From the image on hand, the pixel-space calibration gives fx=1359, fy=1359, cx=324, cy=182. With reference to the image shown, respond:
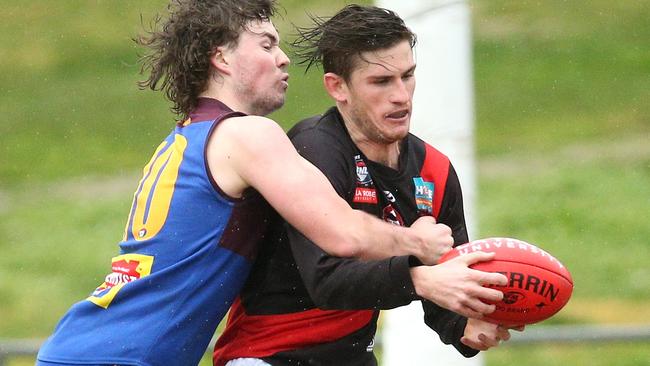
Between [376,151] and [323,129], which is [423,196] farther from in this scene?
[323,129]

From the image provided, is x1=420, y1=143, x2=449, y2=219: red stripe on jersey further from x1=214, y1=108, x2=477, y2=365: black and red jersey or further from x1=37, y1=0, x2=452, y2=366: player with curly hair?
x1=37, y1=0, x2=452, y2=366: player with curly hair

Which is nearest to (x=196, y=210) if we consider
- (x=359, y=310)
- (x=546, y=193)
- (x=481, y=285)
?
(x=359, y=310)

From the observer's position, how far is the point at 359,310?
5.17 metres

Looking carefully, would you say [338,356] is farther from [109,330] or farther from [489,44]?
[489,44]

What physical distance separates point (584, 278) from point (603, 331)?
649 cm

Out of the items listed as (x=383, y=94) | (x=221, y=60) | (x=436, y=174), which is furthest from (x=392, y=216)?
(x=221, y=60)

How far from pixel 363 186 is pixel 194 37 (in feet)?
3.28

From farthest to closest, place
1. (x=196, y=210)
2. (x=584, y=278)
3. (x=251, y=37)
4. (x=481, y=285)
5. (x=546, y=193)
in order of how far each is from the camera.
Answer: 1. (x=546, y=193)
2. (x=584, y=278)
3. (x=251, y=37)
4. (x=196, y=210)
5. (x=481, y=285)

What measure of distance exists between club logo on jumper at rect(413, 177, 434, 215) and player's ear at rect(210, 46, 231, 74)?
2.88ft

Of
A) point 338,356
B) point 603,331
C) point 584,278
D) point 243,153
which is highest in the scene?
point 243,153

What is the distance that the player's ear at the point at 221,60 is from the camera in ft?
17.9

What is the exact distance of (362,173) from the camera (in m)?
5.20

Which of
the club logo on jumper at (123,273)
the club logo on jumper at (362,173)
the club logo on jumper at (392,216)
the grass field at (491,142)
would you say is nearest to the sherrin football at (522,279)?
the club logo on jumper at (392,216)

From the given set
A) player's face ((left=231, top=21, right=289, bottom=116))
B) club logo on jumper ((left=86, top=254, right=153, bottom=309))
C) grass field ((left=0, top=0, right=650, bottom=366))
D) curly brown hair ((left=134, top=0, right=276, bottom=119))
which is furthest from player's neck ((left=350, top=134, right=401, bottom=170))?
grass field ((left=0, top=0, right=650, bottom=366))
